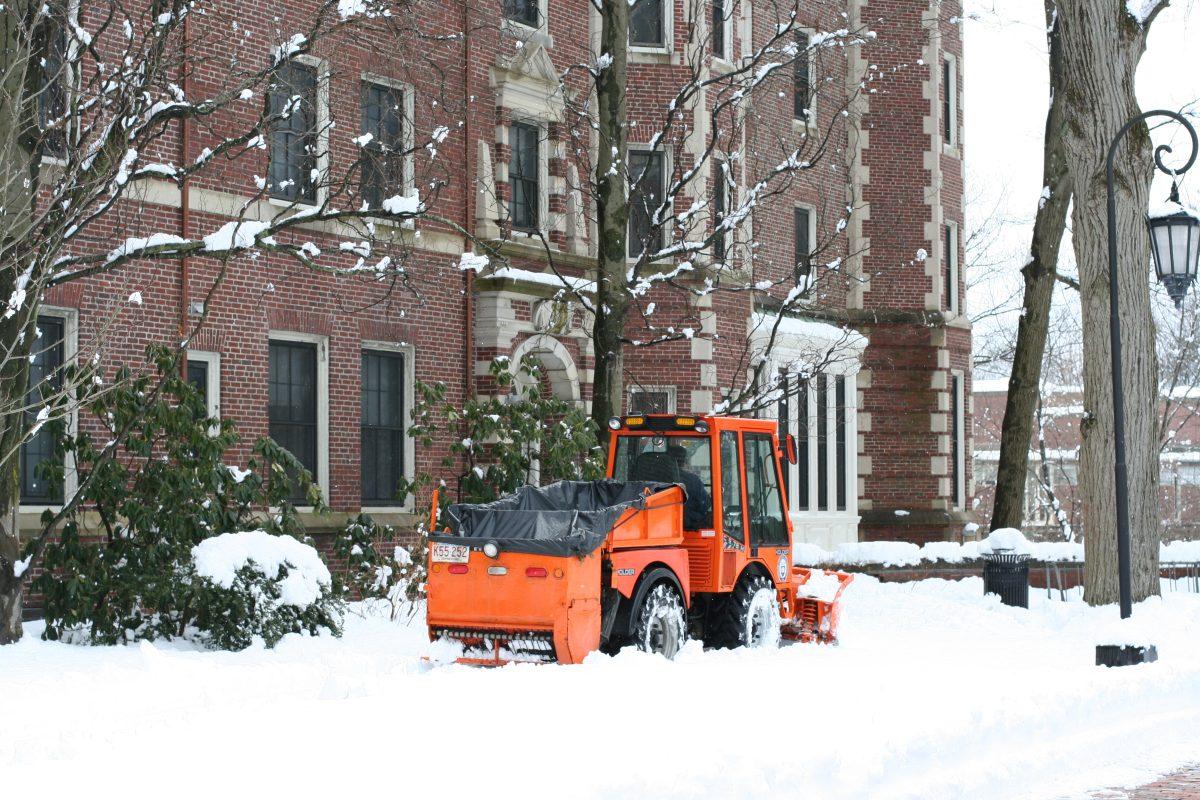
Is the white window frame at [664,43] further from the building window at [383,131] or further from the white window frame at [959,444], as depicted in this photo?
the white window frame at [959,444]

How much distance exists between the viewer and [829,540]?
3112 cm

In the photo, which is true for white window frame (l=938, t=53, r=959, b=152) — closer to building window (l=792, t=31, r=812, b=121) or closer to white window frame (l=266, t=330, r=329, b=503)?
building window (l=792, t=31, r=812, b=121)

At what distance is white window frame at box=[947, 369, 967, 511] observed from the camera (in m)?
35.0

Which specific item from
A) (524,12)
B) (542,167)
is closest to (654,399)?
(542,167)

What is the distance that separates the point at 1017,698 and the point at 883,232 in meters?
22.5

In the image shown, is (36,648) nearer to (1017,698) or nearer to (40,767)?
(40,767)

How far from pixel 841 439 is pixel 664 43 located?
33.1ft

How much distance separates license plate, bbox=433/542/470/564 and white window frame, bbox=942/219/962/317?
23.1 meters

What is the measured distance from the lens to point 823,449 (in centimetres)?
3177

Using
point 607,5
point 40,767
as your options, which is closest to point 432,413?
point 607,5

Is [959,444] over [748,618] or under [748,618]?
over

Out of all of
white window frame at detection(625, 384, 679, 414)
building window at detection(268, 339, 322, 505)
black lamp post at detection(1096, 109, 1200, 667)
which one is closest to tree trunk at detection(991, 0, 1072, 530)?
white window frame at detection(625, 384, 679, 414)

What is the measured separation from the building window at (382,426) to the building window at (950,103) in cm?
1708

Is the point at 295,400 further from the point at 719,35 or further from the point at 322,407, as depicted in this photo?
the point at 719,35
